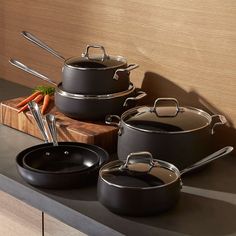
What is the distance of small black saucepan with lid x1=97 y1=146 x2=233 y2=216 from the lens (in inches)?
48.7

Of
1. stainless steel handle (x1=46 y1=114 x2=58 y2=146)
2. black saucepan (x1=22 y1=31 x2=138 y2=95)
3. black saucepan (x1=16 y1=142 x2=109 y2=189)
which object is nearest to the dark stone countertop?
black saucepan (x1=16 y1=142 x2=109 y2=189)

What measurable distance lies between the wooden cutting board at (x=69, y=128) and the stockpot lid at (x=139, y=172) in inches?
9.3

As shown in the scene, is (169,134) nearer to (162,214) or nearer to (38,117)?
(162,214)

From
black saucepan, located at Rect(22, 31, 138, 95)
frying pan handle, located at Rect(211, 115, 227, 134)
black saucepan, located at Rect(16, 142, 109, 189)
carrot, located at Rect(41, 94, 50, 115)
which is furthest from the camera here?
carrot, located at Rect(41, 94, 50, 115)

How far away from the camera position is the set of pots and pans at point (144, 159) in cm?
125

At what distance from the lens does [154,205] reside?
1.24 metres

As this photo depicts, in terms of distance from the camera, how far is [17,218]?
146 cm

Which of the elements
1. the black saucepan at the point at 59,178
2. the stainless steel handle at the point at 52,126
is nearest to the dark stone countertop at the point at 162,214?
the black saucepan at the point at 59,178

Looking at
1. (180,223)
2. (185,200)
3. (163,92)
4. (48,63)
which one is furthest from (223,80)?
(48,63)

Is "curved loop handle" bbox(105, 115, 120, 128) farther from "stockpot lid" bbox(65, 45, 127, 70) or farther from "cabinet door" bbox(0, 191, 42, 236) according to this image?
"cabinet door" bbox(0, 191, 42, 236)

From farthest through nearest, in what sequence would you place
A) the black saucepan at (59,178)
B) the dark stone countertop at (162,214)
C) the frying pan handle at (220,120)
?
the frying pan handle at (220,120) < the black saucepan at (59,178) < the dark stone countertop at (162,214)

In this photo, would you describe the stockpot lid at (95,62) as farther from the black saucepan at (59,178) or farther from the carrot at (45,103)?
the black saucepan at (59,178)

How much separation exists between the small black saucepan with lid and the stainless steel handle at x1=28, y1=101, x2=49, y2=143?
31cm

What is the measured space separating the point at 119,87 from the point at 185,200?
0.42 metres
